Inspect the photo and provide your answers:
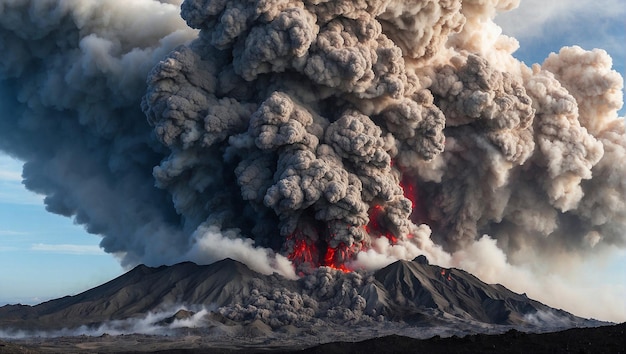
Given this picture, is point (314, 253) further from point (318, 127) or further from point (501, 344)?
point (501, 344)

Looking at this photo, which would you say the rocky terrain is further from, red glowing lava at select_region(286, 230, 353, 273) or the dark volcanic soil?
the dark volcanic soil

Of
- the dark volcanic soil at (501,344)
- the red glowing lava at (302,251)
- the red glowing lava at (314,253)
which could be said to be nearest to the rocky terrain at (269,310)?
the red glowing lava at (314,253)

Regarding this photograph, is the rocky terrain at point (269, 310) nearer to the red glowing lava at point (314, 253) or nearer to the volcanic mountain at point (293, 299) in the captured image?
the volcanic mountain at point (293, 299)

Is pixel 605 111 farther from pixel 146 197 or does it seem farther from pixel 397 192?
pixel 146 197

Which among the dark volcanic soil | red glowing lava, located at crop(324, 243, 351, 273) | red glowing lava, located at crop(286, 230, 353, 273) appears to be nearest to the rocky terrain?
red glowing lava, located at crop(324, 243, 351, 273)

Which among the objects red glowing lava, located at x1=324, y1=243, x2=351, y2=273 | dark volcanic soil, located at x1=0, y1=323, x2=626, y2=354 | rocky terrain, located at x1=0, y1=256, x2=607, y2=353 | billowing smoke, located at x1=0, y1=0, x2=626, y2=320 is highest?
billowing smoke, located at x1=0, y1=0, x2=626, y2=320
